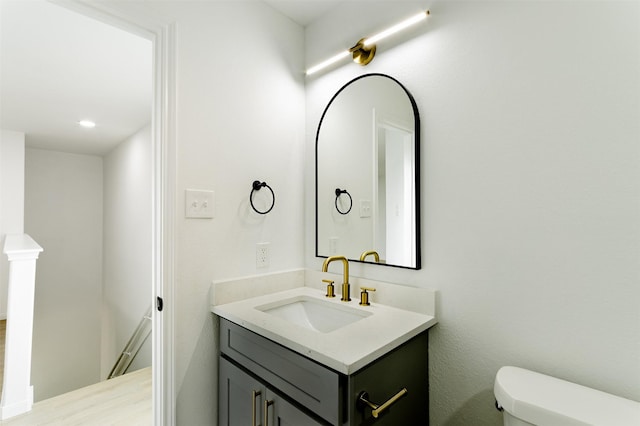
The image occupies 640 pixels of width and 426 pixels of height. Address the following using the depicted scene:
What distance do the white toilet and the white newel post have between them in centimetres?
295

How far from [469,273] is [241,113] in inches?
48.7

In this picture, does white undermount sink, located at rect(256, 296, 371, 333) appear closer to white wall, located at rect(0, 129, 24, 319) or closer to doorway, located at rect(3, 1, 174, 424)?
doorway, located at rect(3, 1, 174, 424)

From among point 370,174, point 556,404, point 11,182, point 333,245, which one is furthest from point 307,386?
point 11,182

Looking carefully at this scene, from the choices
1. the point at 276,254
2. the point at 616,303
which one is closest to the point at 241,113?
the point at 276,254

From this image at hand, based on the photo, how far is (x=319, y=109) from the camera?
5.65 feet

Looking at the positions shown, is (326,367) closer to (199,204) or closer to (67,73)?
(199,204)

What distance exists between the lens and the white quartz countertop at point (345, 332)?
2.88ft

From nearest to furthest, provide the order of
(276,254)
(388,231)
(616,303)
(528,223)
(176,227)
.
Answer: (616,303) → (528,223) → (176,227) → (388,231) → (276,254)

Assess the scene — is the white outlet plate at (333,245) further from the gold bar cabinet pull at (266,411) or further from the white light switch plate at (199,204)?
the gold bar cabinet pull at (266,411)

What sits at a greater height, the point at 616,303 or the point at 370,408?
the point at 616,303

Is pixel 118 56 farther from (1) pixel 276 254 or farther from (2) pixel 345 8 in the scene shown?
(1) pixel 276 254

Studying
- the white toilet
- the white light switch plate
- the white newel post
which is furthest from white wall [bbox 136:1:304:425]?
the white newel post

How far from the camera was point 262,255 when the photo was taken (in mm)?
1583

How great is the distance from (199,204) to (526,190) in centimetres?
126
